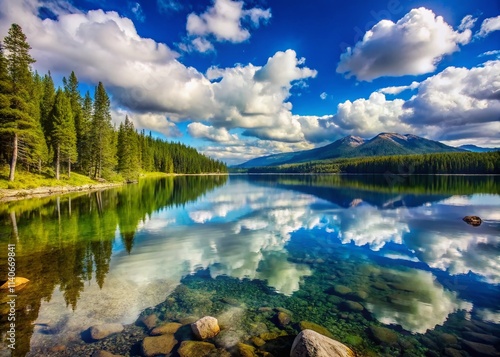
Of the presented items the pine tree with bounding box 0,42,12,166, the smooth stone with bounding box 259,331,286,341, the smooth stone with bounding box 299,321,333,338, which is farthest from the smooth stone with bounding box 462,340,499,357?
the pine tree with bounding box 0,42,12,166

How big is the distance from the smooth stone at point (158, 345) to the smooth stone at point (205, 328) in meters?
0.84

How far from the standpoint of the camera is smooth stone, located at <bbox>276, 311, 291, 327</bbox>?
37.6 ft

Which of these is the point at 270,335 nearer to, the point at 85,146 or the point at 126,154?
the point at 85,146

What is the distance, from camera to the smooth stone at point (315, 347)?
823 cm

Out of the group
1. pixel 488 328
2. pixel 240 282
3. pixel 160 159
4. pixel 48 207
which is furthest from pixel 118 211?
pixel 160 159

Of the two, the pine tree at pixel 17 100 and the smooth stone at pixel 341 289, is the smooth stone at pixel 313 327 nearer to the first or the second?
the smooth stone at pixel 341 289

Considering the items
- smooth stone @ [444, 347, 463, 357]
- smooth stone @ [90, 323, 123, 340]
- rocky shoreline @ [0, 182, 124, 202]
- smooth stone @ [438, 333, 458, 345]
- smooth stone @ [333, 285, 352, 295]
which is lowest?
smooth stone @ [333, 285, 352, 295]

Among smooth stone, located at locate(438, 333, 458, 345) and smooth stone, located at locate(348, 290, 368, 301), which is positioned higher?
smooth stone, located at locate(438, 333, 458, 345)

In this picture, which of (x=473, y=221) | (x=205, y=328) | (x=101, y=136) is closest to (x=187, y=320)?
(x=205, y=328)

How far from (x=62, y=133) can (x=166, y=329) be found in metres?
69.5

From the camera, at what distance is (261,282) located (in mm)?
16031

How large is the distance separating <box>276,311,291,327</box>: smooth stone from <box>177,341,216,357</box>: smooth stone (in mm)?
3172

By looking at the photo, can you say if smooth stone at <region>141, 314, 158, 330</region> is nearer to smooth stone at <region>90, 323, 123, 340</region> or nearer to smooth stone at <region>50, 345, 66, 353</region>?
smooth stone at <region>90, 323, 123, 340</region>

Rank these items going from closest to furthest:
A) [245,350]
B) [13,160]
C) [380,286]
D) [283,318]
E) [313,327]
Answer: [245,350], [313,327], [283,318], [380,286], [13,160]
